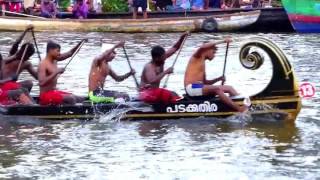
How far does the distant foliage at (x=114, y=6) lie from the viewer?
110 feet

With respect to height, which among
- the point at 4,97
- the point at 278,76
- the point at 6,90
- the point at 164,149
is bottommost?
the point at 164,149

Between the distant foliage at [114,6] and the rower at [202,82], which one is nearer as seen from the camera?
the rower at [202,82]

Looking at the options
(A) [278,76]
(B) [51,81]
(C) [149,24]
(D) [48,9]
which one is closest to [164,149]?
(A) [278,76]

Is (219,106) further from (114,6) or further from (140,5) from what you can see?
(114,6)

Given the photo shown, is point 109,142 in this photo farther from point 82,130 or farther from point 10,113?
point 10,113

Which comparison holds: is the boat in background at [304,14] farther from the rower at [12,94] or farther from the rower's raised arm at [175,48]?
the rower at [12,94]

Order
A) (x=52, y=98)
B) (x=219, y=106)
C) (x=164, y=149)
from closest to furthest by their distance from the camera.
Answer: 1. (x=164, y=149)
2. (x=219, y=106)
3. (x=52, y=98)

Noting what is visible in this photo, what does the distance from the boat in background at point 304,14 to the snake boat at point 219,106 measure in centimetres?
1586

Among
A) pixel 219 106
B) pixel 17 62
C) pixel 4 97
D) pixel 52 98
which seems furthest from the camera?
pixel 17 62

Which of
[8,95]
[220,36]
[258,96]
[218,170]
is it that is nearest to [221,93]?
[258,96]

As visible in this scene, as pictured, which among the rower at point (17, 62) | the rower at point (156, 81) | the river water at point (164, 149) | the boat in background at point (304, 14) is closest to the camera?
the river water at point (164, 149)

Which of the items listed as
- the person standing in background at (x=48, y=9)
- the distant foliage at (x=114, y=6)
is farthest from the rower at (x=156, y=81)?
the distant foliage at (x=114, y=6)

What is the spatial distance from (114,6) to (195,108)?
2073cm

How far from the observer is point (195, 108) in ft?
A: 44.3
